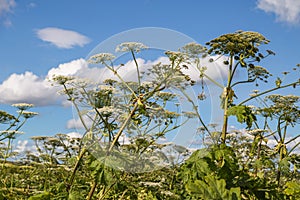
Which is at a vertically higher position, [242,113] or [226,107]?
[226,107]

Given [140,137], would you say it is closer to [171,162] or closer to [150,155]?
[150,155]

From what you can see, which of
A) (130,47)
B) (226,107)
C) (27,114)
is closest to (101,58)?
(130,47)

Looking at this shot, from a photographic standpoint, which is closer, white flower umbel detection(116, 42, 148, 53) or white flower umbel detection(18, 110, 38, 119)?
white flower umbel detection(116, 42, 148, 53)

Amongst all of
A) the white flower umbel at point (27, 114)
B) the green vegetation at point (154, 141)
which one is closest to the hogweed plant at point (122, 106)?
the green vegetation at point (154, 141)

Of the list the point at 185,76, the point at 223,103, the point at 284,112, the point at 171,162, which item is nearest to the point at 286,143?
the point at 284,112

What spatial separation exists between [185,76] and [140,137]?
2.62 ft

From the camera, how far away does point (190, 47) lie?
16.0 feet

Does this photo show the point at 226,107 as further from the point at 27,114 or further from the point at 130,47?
the point at 27,114

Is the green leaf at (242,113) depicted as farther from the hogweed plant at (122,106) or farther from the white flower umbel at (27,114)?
the white flower umbel at (27,114)

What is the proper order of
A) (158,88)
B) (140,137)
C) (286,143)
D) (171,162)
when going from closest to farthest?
(158,88) → (140,137) → (171,162) → (286,143)

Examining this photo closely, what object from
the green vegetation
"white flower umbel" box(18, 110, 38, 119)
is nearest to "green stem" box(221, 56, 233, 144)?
the green vegetation

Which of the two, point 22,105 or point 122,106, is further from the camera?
point 22,105

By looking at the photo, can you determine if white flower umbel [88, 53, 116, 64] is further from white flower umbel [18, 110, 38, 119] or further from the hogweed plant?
white flower umbel [18, 110, 38, 119]

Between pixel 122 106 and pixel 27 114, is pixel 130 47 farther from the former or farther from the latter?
pixel 27 114
